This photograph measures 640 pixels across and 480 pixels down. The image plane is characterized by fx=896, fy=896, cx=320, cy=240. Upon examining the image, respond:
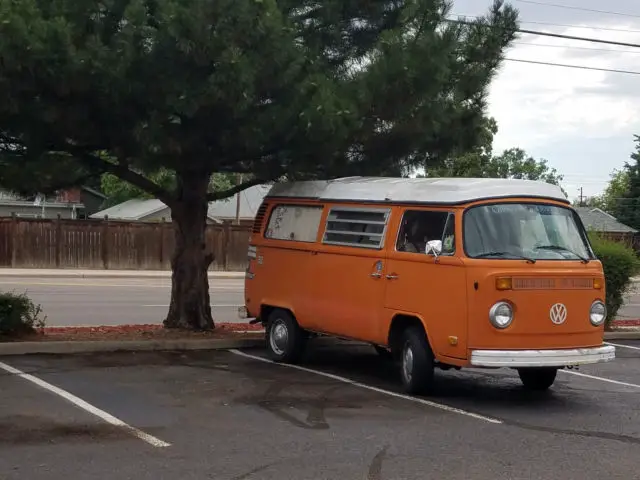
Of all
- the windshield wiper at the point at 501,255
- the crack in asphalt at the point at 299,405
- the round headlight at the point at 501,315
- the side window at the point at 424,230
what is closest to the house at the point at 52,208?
the side window at the point at 424,230

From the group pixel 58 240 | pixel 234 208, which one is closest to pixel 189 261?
pixel 58 240

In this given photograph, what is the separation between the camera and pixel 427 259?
A: 9.23 meters

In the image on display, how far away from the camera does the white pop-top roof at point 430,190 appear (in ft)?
30.3

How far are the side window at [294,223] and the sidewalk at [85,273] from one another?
19167 mm

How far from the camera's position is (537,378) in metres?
9.97

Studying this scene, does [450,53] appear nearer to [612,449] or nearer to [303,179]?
[303,179]

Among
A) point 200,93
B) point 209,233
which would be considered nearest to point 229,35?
point 200,93

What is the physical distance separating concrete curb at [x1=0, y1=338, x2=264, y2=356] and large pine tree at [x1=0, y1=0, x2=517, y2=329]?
1135 millimetres

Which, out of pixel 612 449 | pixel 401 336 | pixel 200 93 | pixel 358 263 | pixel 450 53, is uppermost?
pixel 450 53

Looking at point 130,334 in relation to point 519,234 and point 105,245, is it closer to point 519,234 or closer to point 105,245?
point 519,234

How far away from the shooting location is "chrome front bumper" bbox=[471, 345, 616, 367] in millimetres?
8547

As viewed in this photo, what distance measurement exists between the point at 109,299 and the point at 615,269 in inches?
463

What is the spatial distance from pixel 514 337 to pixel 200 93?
170 inches

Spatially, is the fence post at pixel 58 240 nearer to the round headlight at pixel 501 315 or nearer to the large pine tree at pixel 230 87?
the large pine tree at pixel 230 87
